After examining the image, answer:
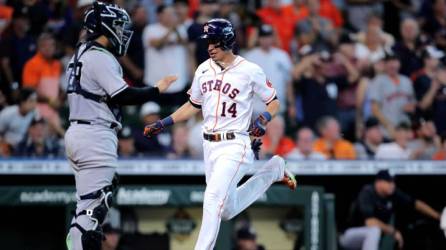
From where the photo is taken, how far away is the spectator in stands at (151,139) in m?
12.1

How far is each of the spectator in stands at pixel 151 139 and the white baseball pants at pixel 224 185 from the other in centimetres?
316

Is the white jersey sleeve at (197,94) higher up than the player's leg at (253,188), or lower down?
higher up

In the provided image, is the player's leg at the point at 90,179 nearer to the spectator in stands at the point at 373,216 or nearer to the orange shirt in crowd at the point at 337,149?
the spectator in stands at the point at 373,216

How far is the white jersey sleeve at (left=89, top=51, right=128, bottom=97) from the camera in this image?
822 cm

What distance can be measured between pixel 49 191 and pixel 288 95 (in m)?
3.30

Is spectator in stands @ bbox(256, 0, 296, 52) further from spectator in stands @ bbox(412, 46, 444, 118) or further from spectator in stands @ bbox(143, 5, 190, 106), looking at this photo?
spectator in stands @ bbox(412, 46, 444, 118)

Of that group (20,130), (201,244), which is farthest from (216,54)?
(20,130)

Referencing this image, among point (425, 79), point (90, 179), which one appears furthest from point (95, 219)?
point (425, 79)

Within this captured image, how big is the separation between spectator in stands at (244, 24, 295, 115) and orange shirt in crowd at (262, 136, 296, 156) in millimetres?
724

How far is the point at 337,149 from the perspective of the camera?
12.4 m

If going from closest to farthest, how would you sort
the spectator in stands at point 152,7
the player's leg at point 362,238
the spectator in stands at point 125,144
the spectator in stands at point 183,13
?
the player's leg at point 362,238, the spectator in stands at point 125,144, the spectator in stands at point 183,13, the spectator in stands at point 152,7

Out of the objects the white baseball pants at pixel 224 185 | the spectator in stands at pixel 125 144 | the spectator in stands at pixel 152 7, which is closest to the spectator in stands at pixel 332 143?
the spectator in stands at pixel 125 144

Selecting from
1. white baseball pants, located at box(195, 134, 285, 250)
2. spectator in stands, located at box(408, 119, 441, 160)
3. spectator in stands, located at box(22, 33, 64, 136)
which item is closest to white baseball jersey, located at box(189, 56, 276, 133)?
white baseball pants, located at box(195, 134, 285, 250)

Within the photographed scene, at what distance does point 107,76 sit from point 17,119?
4213mm
